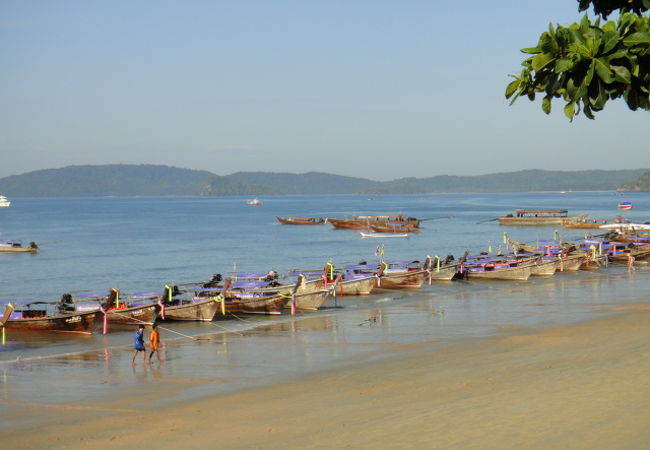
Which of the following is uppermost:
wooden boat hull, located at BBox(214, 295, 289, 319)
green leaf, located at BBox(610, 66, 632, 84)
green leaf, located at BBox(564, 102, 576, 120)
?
green leaf, located at BBox(610, 66, 632, 84)

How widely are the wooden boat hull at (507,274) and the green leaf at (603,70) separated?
1733 inches

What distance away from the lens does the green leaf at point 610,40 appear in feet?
23.4

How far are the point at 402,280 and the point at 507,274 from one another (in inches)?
327

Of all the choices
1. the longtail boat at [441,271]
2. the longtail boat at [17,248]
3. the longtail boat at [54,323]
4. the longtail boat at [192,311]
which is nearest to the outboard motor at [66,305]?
the longtail boat at [54,323]

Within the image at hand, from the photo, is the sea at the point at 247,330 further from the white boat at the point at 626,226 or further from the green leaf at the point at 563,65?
the white boat at the point at 626,226

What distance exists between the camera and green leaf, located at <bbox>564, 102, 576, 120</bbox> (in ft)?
24.9

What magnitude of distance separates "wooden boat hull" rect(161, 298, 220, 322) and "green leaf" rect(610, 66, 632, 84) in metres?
28.5

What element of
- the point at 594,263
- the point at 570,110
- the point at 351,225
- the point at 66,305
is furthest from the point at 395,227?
the point at 570,110

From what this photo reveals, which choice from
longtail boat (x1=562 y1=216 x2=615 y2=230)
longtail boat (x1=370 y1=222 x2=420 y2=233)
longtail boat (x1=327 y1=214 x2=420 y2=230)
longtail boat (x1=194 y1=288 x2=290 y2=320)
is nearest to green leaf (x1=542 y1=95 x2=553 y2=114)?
longtail boat (x1=194 y1=288 x2=290 y2=320)

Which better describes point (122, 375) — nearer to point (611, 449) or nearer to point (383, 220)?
point (611, 449)

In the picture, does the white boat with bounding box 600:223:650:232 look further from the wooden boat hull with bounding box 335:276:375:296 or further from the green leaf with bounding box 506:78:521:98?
the green leaf with bounding box 506:78:521:98

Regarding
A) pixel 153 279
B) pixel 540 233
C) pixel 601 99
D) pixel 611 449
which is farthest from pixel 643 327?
pixel 540 233

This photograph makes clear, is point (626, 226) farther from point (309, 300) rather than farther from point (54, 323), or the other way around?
point (54, 323)

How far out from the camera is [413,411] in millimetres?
16297
